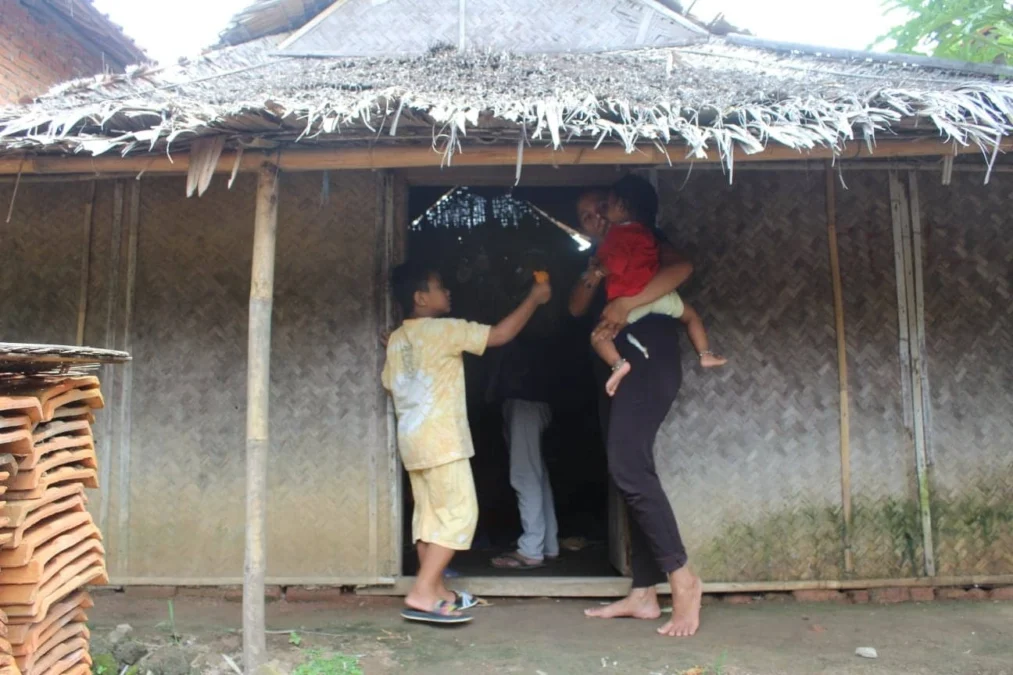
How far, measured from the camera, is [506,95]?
3.16 meters

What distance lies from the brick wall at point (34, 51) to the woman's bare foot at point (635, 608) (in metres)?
8.05

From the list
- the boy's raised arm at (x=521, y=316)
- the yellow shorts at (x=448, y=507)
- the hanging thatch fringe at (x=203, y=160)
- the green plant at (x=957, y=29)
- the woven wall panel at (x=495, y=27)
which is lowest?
the yellow shorts at (x=448, y=507)

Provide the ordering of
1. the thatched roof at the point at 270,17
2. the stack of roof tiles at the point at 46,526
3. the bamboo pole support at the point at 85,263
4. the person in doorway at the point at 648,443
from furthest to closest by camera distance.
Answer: the thatched roof at the point at 270,17
the bamboo pole support at the point at 85,263
the person in doorway at the point at 648,443
the stack of roof tiles at the point at 46,526

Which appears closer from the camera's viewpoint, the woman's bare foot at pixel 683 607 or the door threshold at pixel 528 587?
the woman's bare foot at pixel 683 607

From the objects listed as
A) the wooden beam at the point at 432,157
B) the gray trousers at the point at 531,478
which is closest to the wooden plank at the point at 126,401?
the wooden beam at the point at 432,157

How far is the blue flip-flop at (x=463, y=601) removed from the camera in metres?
3.85

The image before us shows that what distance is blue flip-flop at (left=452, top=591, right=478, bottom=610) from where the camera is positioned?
3.85m

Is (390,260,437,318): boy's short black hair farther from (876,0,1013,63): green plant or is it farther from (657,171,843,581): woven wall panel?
(876,0,1013,63): green plant

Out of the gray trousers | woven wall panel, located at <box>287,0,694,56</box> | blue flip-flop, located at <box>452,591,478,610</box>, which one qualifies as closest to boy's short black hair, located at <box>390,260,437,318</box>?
the gray trousers

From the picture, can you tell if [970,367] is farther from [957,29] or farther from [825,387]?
[957,29]

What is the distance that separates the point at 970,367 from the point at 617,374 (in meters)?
1.98

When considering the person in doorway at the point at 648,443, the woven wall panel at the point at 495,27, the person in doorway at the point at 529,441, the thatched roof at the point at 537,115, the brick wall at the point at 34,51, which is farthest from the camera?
the brick wall at the point at 34,51

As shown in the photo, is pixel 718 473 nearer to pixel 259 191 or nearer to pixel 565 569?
pixel 565 569

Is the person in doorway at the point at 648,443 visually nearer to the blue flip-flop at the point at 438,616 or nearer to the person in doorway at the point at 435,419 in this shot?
the person in doorway at the point at 435,419
